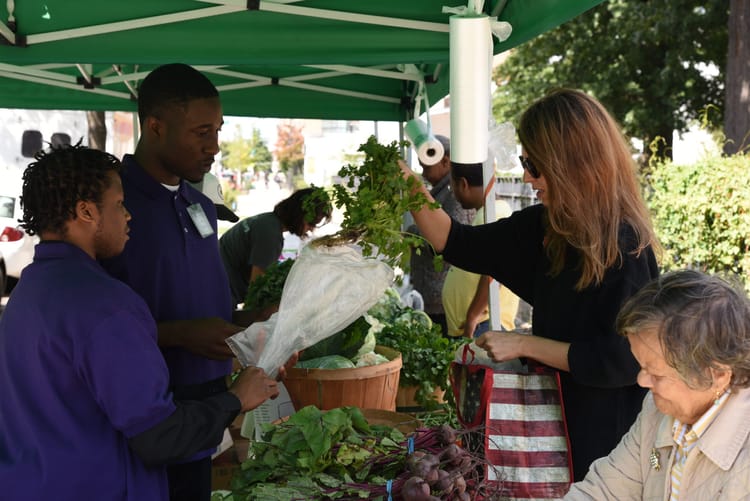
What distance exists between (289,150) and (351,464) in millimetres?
36545

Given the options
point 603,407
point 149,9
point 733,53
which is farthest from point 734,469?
point 733,53

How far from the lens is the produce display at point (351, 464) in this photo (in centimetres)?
200

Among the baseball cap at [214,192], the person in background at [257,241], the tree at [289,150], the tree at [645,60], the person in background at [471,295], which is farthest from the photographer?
the tree at [289,150]

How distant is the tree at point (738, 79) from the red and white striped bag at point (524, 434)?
8607mm

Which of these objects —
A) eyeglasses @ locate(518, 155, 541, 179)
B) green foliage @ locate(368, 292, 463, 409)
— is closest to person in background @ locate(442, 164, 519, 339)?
green foliage @ locate(368, 292, 463, 409)

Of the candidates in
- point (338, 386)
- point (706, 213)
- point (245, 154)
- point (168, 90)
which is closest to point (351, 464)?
point (338, 386)

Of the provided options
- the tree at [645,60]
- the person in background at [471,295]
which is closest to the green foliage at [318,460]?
the person in background at [471,295]

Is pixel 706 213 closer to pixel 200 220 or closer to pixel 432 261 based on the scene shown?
pixel 432 261

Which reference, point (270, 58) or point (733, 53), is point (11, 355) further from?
point (733, 53)

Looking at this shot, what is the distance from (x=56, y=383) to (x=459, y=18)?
1560 mm

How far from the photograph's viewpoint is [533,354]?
223 cm

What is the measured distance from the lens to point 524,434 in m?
2.21

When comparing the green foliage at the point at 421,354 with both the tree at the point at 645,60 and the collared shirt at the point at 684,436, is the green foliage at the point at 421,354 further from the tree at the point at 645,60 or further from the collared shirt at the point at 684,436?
the tree at the point at 645,60

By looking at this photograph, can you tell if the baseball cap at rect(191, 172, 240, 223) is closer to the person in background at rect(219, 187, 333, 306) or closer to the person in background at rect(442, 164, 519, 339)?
the person in background at rect(219, 187, 333, 306)
